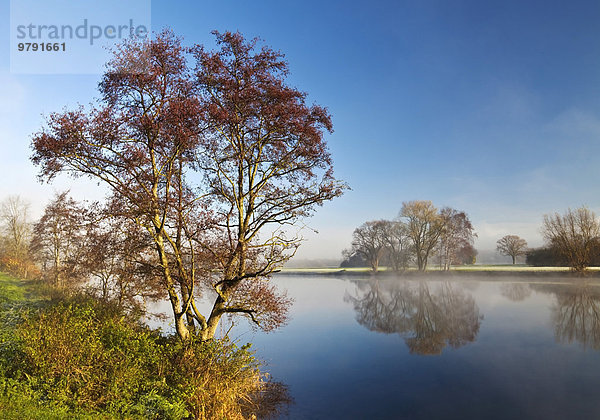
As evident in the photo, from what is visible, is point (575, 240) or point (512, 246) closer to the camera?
point (575, 240)

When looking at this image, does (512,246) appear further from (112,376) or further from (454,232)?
(112,376)

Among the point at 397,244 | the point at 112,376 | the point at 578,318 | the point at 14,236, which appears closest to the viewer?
the point at 112,376

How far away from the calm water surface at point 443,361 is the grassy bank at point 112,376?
6.88 feet

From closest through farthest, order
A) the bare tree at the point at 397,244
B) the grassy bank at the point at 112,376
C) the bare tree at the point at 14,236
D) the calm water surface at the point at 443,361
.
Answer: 1. the grassy bank at the point at 112,376
2. the calm water surface at the point at 443,361
3. the bare tree at the point at 14,236
4. the bare tree at the point at 397,244

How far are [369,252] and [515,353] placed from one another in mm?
46597

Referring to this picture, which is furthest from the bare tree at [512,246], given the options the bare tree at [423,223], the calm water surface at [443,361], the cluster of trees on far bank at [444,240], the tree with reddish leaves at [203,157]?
the tree with reddish leaves at [203,157]

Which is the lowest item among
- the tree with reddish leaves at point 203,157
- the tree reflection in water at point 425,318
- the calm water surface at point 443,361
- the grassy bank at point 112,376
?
the tree reflection in water at point 425,318

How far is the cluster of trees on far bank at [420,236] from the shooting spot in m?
46.8

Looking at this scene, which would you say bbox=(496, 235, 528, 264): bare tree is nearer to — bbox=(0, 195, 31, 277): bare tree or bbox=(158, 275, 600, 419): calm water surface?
bbox=(158, 275, 600, 419): calm water surface

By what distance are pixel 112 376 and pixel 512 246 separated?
7827 cm

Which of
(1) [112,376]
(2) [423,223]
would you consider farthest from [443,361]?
(2) [423,223]

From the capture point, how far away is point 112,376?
6.59m

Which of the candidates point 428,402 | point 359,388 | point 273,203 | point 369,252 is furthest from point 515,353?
point 369,252

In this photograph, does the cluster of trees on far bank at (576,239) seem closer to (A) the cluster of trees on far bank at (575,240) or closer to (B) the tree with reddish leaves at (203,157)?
(A) the cluster of trees on far bank at (575,240)
